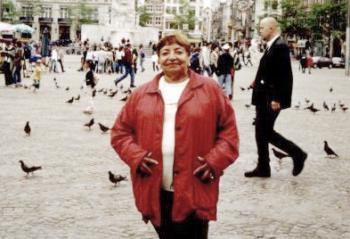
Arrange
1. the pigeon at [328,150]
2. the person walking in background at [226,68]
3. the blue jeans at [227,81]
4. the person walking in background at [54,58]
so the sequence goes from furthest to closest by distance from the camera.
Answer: the person walking in background at [54,58] → the blue jeans at [227,81] → the person walking in background at [226,68] → the pigeon at [328,150]

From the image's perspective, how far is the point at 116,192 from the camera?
7934 mm

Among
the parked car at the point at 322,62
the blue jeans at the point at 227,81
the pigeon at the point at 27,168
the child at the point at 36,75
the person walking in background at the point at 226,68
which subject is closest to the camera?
the pigeon at the point at 27,168

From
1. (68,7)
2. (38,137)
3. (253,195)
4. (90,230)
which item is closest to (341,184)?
(253,195)

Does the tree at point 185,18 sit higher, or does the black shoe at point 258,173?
the black shoe at point 258,173

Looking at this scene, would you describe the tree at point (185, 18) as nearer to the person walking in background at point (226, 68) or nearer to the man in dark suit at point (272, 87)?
the person walking in background at point (226, 68)

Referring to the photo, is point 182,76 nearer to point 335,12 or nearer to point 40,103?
point 40,103

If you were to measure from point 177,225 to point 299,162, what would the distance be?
491 cm

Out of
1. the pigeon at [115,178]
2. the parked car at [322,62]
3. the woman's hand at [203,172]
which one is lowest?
the parked car at [322,62]

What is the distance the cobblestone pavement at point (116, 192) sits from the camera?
21.0 feet

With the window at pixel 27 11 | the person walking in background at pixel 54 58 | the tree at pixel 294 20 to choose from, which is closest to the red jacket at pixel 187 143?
the person walking in background at pixel 54 58

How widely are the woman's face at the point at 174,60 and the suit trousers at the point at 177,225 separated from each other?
2.28 feet

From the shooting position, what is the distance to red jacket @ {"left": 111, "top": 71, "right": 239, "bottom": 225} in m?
3.97

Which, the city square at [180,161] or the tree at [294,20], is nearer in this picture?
the city square at [180,161]

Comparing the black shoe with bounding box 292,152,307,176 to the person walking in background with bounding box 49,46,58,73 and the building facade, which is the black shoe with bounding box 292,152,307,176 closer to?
the person walking in background with bounding box 49,46,58,73
